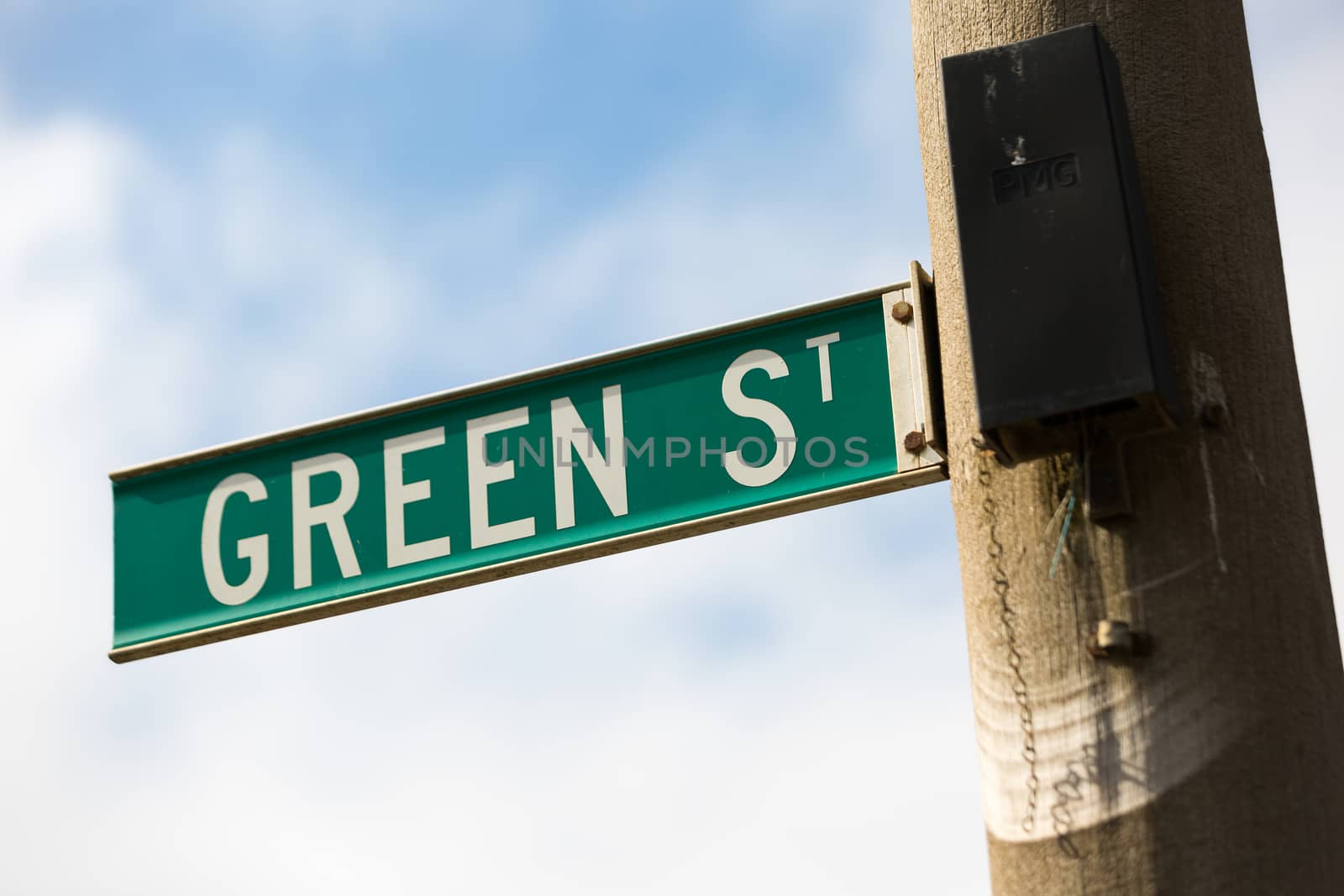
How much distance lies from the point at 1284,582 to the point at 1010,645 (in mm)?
350

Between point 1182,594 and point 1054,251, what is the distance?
18.5 inches

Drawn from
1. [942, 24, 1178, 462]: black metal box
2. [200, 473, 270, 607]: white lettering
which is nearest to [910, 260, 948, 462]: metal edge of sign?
[942, 24, 1178, 462]: black metal box

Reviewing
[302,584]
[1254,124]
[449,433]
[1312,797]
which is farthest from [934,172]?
[302,584]

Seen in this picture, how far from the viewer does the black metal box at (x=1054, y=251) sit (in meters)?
2.16

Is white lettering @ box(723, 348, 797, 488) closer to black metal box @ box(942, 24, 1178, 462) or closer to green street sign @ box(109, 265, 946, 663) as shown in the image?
green street sign @ box(109, 265, 946, 663)

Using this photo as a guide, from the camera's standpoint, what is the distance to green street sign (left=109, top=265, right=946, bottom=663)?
305cm

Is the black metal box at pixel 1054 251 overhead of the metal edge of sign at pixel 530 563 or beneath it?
overhead

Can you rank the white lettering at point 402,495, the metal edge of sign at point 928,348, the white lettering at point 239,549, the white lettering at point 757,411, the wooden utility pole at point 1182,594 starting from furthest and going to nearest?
1. the white lettering at point 239,549
2. the white lettering at point 402,495
3. the white lettering at point 757,411
4. the metal edge of sign at point 928,348
5. the wooden utility pole at point 1182,594

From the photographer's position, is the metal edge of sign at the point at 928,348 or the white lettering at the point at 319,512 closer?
the metal edge of sign at the point at 928,348

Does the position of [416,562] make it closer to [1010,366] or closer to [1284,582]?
[1010,366]

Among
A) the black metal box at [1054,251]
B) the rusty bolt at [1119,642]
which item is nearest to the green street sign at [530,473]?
the black metal box at [1054,251]

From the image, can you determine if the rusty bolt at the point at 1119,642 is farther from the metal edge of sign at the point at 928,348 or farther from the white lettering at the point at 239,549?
the white lettering at the point at 239,549

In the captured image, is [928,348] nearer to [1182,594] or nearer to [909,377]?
[909,377]

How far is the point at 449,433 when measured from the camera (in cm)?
356
